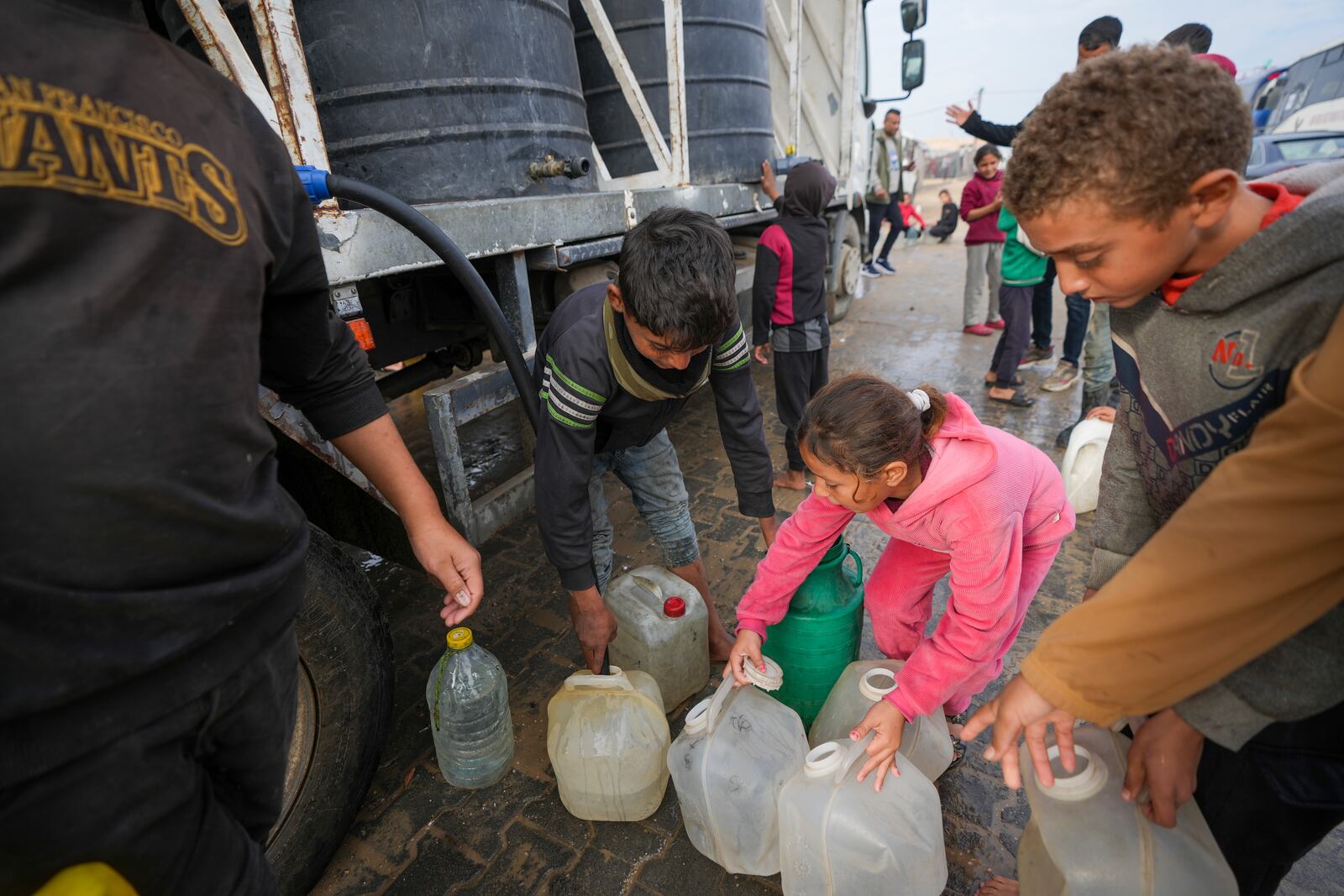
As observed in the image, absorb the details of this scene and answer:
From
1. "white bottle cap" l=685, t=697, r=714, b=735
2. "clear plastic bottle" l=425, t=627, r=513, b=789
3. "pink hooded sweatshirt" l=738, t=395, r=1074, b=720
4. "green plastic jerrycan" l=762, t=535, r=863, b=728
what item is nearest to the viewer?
"pink hooded sweatshirt" l=738, t=395, r=1074, b=720

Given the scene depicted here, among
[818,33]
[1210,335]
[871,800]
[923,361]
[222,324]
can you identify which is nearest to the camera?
[222,324]

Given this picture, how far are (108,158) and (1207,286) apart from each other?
141 cm

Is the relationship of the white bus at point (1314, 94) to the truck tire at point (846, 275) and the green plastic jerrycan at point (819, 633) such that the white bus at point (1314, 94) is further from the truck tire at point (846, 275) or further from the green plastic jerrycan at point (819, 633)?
the green plastic jerrycan at point (819, 633)

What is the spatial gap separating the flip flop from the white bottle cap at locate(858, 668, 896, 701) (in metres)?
3.70

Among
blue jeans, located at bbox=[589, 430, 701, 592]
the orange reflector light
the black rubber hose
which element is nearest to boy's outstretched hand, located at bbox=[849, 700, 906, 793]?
blue jeans, located at bbox=[589, 430, 701, 592]

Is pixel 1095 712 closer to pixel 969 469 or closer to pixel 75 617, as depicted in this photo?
pixel 969 469

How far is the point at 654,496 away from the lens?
243 centimetres

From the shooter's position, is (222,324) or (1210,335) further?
(1210,335)

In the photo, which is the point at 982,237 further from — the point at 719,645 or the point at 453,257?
the point at 453,257

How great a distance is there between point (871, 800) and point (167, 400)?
153 cm

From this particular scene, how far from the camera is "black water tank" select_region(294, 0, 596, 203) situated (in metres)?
2.18

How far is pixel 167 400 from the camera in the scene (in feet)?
2.34

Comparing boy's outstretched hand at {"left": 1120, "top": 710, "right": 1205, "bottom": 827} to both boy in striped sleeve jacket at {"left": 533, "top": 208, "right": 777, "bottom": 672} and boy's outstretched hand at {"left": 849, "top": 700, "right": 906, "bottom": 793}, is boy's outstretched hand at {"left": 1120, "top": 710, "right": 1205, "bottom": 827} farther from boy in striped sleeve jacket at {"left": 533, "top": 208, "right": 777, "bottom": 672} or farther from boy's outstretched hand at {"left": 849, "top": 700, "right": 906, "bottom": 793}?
Result: boy in striped sleeve jacket at {"left": 533, "top": 208, "right": 777, "bottom": 672}

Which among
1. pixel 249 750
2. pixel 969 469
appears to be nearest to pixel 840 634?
pixel 969 469
